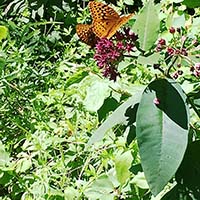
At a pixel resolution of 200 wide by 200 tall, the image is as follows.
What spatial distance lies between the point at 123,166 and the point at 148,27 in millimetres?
364

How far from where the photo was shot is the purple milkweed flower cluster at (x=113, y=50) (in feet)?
3.96

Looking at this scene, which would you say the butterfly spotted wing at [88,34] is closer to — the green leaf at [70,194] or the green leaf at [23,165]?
the green leaf at [70,194]

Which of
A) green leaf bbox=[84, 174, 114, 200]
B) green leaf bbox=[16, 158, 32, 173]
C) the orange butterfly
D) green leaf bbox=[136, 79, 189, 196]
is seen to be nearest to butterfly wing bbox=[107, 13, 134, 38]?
the orange butterfly

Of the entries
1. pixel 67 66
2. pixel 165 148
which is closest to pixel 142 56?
pixel 165 148

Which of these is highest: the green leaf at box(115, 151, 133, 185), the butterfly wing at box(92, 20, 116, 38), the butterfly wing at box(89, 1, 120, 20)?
the butterfly wing at box(89, 1, 120, 20)

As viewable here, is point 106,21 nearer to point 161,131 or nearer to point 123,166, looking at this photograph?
point 161,131

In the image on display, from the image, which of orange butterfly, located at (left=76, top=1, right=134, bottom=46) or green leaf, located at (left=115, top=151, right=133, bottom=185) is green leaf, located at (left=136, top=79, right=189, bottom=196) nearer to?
orange butterfly, located at (left=76, top=1, right=134, bottom=46)

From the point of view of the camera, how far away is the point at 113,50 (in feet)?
3.99

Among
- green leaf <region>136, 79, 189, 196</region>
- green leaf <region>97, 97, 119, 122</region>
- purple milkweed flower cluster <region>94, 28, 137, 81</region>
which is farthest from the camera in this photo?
green leaf <region>97, 97, 119, 122</region>

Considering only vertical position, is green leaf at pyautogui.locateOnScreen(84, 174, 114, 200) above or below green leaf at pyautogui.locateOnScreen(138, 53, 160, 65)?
below

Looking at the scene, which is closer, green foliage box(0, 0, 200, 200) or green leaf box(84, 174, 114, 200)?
green foliage box(0, 0, 200, 200)

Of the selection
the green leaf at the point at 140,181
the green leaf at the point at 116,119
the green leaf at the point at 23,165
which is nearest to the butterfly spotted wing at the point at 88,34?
the green leaf at the point at 116,119

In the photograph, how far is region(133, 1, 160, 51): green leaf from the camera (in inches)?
49.0

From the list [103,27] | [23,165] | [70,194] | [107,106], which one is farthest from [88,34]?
[23,165]
